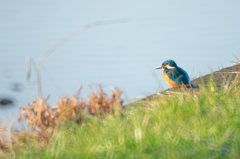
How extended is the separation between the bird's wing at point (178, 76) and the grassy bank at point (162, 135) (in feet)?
3.91

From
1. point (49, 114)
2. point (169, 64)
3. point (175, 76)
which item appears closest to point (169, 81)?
point (175, 76)

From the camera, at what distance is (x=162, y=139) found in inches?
170

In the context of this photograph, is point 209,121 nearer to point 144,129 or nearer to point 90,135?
point 144,129

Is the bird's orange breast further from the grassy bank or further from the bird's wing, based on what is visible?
the grassy bank

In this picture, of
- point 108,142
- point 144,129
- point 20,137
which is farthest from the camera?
point 20,137

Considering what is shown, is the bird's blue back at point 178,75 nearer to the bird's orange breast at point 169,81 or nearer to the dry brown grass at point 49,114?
the bird's orange breast at point 169,81

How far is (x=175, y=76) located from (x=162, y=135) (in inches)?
126

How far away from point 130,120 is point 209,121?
1.38m

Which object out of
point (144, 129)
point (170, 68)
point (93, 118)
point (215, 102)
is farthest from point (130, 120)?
point (170, 68)

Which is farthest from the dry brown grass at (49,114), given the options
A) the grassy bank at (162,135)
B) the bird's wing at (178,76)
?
the bird's wing at (178,76)

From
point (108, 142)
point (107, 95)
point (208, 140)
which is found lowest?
point (208, 140)

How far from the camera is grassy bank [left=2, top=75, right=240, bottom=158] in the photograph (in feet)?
13.4

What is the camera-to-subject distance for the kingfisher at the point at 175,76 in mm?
7465

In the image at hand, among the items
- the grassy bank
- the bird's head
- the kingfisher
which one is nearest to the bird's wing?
the kingfisher
